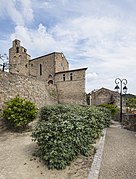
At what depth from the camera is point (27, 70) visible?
28000 mm

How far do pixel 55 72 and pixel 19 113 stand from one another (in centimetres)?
1782

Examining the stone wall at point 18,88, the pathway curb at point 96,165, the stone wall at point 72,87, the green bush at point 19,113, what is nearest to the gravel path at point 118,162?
the pathway curb at point 96,165

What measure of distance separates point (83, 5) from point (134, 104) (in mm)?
12979

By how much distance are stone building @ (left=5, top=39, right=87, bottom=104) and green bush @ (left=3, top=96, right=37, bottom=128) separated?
38.8ft

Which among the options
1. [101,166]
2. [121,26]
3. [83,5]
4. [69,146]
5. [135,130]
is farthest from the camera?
[135,130]

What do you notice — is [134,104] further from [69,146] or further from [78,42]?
[69,146]

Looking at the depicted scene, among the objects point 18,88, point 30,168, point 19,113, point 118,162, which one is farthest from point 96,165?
point 18,88

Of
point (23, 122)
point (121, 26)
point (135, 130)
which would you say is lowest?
point (135, 130)

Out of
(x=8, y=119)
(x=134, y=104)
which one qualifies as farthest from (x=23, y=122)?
(x=134, y=104)

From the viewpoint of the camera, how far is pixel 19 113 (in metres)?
8.27

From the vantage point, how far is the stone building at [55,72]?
23.1 meters

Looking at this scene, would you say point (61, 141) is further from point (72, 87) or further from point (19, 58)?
point (19, 58)

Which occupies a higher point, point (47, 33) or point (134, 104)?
point (47, 33)

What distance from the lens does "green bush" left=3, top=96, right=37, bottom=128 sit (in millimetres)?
8125
